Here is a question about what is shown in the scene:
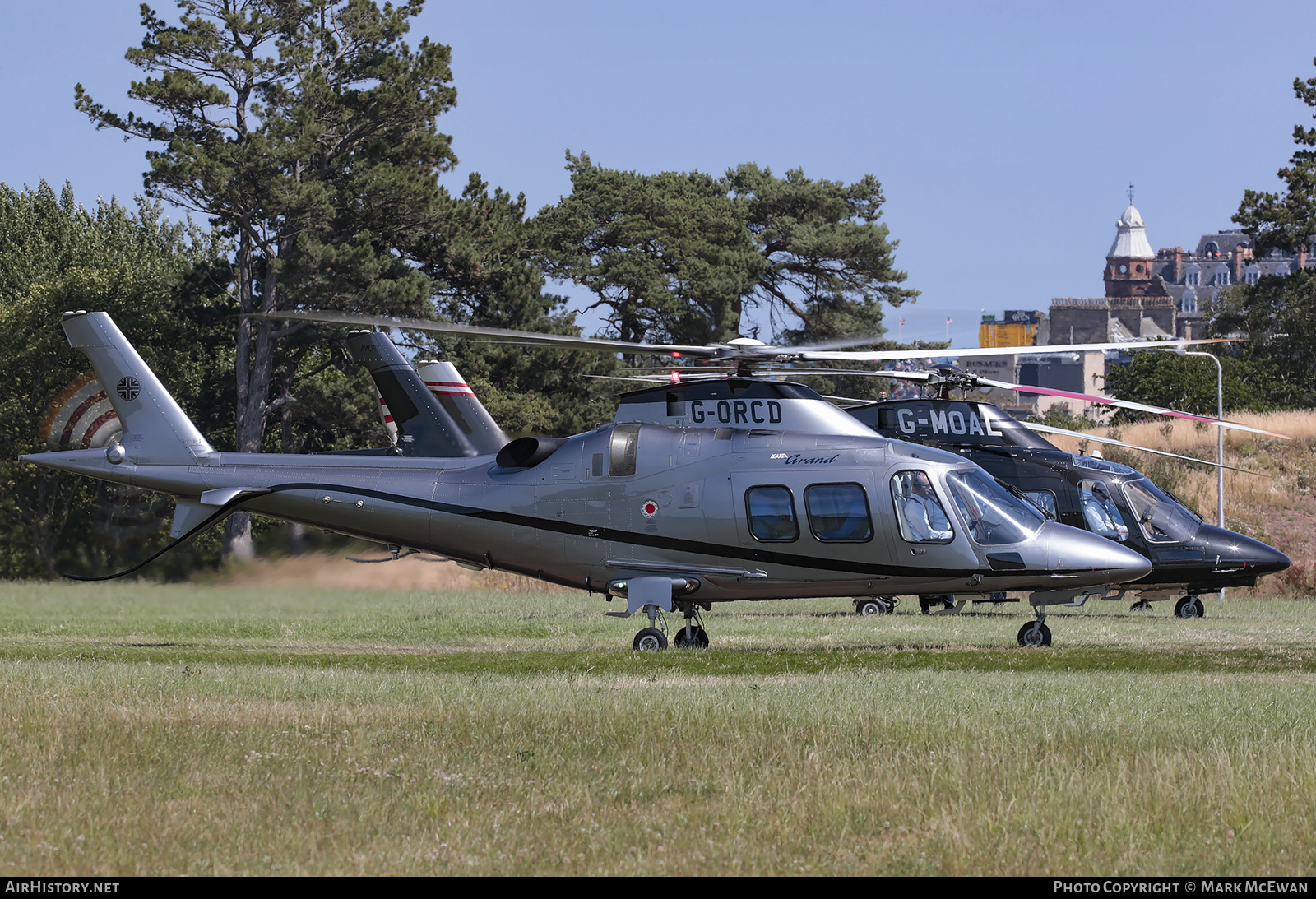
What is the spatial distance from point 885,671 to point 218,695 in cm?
729

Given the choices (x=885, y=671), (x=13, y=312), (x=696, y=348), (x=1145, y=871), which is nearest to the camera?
(x=1145, y=871)

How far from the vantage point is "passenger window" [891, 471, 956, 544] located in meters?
19.5

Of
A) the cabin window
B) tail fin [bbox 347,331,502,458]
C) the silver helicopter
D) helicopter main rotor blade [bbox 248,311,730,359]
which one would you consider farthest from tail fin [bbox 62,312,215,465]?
the cabin window

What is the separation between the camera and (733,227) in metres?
64.4

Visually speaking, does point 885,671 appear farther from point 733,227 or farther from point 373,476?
point 733,227

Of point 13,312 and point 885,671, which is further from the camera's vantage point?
point 13,312

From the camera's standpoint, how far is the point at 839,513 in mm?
19672

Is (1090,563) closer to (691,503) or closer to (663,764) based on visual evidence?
(691,503)

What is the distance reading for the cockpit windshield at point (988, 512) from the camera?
773 inches

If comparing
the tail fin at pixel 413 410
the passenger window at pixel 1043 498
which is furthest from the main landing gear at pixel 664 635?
the passenger window at pixel 1043 498

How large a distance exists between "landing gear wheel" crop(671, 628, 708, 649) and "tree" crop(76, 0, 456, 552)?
3046 cm

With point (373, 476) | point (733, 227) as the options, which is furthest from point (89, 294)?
point (373, 476)

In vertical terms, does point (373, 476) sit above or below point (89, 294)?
below

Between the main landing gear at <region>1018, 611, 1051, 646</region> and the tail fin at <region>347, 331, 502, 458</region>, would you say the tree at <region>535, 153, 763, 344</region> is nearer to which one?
the tail fin at <region>347, 331, 502, 458</region>
